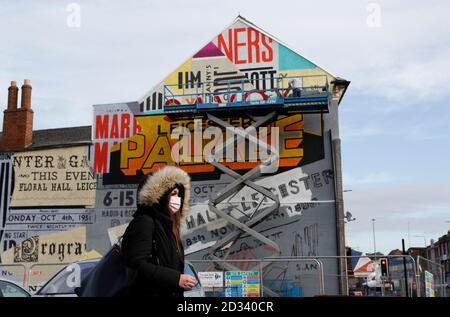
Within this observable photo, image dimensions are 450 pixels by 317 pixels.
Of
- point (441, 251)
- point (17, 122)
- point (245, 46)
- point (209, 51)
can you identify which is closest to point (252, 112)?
point (245, 46)

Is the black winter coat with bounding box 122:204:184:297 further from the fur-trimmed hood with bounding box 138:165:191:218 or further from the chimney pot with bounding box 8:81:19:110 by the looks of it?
the chimney pot with bounding box 8:81:19:110

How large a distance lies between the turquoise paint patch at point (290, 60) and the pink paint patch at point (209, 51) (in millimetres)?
2703

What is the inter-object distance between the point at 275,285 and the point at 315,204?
12.7ft

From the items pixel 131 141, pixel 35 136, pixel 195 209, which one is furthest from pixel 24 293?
pixel 35 136

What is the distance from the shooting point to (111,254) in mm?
3572

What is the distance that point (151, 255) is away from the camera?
11.6ft

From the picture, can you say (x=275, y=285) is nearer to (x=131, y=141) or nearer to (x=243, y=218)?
(x=243, y=218)

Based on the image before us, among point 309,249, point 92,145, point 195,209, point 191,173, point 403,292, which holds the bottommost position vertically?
point 403,292

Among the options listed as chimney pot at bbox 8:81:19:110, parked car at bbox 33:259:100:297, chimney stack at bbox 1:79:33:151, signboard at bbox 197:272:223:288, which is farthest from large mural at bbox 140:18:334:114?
parked car at bbox 33:259:100:297

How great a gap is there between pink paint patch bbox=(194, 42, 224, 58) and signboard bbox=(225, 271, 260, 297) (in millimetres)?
11401

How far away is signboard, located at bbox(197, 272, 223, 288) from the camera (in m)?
14.7

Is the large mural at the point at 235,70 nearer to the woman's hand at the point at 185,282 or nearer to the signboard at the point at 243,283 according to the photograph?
the signboard at the point at 243,283

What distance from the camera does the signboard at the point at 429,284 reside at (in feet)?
50.0

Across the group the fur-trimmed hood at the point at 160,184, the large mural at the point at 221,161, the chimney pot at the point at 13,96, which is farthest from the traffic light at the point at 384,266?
the chimney pot at the point at 13,96
